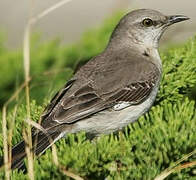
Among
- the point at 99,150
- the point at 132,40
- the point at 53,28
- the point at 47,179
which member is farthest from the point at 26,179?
the point at 53,28

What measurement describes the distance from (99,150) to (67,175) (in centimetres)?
25

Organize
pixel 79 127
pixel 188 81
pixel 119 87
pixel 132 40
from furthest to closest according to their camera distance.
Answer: pixel 132 40 < pixel 119 87 < pixel 79 127 < pixel 188 81

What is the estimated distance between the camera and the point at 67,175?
3.11 metres

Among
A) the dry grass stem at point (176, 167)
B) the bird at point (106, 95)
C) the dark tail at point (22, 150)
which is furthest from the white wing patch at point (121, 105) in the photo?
the dry grass stem at point (176, 167)

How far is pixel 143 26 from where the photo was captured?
6.53 m

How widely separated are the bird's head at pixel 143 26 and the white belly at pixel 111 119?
3.89 feet

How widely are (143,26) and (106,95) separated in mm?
1418

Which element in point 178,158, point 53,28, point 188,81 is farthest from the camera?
point 53,28

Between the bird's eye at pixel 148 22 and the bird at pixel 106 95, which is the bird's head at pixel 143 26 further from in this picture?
the bird at pixel 106 95

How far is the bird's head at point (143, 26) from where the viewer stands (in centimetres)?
643

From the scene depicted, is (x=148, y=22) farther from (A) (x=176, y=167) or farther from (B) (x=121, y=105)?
(A) (x=176, y=167)

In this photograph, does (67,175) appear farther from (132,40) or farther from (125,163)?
(132,40)

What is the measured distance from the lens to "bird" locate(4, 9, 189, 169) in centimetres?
503

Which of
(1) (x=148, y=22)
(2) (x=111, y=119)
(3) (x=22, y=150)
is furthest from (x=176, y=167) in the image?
(1) (x=148, y=22)
